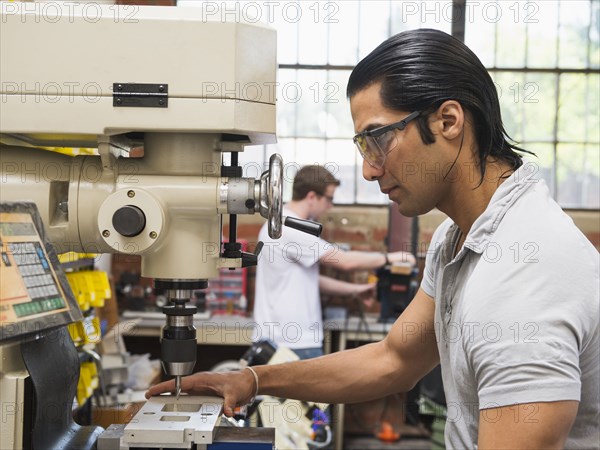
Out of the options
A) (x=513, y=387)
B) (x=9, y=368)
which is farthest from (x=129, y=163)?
(x=513, y=387)

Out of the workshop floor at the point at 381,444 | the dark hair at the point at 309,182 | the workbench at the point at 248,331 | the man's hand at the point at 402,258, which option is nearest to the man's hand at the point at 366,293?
the workbench at the point at 248,331

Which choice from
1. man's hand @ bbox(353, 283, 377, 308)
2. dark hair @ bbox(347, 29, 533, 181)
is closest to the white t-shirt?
man's hand @ bbox(353, 283, 377, 308)

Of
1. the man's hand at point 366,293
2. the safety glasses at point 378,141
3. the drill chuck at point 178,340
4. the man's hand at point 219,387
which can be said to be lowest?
the man's hand at point 366,293

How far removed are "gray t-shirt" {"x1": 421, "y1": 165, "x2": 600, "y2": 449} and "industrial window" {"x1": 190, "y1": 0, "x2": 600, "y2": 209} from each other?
3279mm

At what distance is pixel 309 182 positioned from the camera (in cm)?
349

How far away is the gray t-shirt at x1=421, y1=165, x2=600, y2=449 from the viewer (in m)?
0.98

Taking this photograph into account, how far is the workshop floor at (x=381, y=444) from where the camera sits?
Result: 4.10 metres

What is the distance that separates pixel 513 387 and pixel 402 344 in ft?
1.83

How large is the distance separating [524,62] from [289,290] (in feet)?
7.79

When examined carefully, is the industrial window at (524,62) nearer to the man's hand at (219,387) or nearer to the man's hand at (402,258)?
the man's hand at (402,258)

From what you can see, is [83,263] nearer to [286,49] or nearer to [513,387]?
[513,387]

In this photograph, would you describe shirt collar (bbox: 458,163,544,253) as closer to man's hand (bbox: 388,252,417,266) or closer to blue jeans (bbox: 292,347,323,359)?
blue jeans (bbox: 292,347,323,359)

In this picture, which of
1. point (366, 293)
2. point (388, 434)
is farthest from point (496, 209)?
point (388, 434)

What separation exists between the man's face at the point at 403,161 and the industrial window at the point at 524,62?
3144 mm
